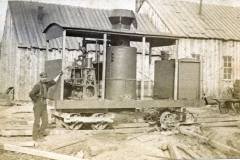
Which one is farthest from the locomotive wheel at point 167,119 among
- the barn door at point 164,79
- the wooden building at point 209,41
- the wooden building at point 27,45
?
the wooden building at point 209,41

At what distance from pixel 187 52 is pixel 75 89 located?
31.6ft

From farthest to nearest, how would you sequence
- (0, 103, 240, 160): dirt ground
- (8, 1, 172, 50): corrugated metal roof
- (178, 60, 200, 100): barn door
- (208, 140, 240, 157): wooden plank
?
(8, 1, 172, 50): corrugated metal roof → (178, 60, 200, 100): barn door → (208, 140, 240, 157): wooden plank → (0, 103, 240, 160): dirt ground

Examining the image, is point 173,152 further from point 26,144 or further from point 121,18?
point 121,18

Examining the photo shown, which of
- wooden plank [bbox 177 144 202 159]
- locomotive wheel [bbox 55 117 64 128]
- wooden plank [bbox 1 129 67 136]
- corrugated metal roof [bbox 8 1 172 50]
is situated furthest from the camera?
corrugated metal roof [bbox 8 1 172 50]

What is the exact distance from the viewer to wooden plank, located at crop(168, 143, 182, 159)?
258 inches

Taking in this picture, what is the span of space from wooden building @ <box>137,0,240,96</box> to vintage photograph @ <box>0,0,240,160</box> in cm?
6

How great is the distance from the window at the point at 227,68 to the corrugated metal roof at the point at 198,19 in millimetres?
1258

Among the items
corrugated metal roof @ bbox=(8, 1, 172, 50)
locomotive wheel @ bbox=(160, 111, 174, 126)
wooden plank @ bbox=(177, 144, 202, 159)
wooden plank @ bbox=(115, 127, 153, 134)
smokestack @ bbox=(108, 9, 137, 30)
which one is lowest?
wooden plank @ bbox=(177, 144, 202, 159)

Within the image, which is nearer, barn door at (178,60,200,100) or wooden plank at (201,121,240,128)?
barn door at (178,60,200,100)

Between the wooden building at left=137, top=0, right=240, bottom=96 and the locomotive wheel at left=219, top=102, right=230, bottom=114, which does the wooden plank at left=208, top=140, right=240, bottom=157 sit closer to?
the locomotive wheel at left=219, top=102, right=230, bottom=114

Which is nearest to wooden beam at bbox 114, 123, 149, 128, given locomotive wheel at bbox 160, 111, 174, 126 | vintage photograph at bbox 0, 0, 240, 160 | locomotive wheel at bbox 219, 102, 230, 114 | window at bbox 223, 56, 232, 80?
vintage photograph at bbox 0, 0, 240, 160

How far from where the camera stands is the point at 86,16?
1838 centimetres

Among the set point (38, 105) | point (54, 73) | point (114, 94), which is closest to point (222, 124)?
point (114, 94)

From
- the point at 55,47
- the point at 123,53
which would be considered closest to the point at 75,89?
the point at 123,53
